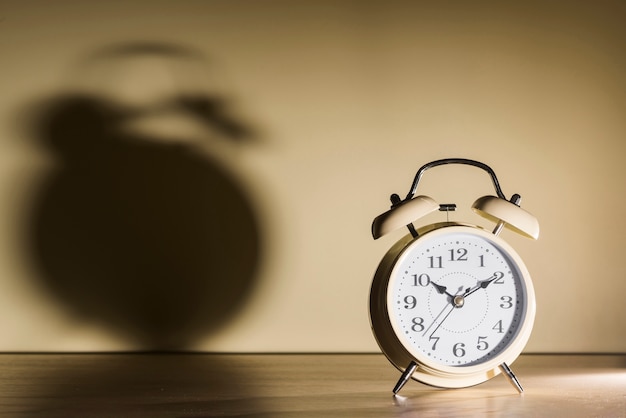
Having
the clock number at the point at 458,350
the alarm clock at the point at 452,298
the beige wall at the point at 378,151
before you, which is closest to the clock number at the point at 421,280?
the alarm clock at the point at 452,298

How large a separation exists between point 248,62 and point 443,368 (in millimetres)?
761

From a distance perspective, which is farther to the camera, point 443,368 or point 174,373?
point 174,373

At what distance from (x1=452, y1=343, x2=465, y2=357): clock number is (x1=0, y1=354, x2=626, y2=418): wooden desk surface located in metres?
0.06

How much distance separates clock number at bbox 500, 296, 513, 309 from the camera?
1.04m

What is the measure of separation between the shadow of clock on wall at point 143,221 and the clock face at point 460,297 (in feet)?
1.52

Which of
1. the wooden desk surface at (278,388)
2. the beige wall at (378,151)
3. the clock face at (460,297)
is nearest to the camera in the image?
the wooden desk surface at (278,388)

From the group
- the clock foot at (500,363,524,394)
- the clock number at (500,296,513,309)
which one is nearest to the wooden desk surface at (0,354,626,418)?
the clock foot at (500,363,524,394)

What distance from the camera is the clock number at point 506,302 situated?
1.04 metres

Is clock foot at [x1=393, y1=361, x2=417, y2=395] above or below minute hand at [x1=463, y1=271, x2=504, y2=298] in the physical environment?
below

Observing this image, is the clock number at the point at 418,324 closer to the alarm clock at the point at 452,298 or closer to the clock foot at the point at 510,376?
the alarm clock at the point at 452,298

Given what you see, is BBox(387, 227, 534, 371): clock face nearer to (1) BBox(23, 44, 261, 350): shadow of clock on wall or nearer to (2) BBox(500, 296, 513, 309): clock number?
(2) BBox(500, 296, 513, 309): clock number

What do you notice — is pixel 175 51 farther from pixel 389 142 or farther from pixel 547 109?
pixel 547 109

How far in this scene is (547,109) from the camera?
1418 mm

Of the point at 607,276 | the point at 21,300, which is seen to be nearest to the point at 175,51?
the point at 21,300
